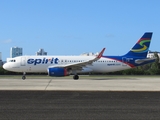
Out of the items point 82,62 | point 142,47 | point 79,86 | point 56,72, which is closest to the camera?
point 79,86

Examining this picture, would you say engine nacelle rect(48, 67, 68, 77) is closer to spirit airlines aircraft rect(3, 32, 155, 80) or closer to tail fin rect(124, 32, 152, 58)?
spirit airlines aircraft rect(3, 32, 155, 80)

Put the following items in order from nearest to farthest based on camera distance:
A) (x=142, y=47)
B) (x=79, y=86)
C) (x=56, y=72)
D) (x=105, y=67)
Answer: (x=79, y=86)
(x=56, y=72)
(x=142, y=47)
(x=105, y=67)

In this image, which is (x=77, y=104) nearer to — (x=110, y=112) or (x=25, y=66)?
(x=110, y=112)

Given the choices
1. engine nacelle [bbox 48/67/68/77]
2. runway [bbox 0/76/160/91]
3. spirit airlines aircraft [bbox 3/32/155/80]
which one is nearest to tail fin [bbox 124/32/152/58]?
spirit airlines aircraft [bbox 3/32/155/80]

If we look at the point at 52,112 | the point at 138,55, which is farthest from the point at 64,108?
the point at 138,55

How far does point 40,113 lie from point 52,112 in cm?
43

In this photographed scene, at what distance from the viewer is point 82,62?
36.7 meters

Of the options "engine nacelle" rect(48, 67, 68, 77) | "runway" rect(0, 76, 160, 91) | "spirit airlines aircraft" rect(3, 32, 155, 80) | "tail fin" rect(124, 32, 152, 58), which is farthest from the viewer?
"tail fin" rect(124, 32, 152, 58)

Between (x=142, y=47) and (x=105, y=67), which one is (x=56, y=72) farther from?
(x=142, y=47)

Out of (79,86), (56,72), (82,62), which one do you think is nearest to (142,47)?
(82,62)

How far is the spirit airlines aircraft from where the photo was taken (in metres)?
37.2

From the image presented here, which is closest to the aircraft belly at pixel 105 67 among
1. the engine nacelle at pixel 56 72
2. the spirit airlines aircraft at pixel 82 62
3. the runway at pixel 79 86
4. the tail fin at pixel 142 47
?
the spirit airlines aircraft at pixel 82 62

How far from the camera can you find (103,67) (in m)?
39.5

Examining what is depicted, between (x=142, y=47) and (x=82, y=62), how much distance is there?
8.30m
